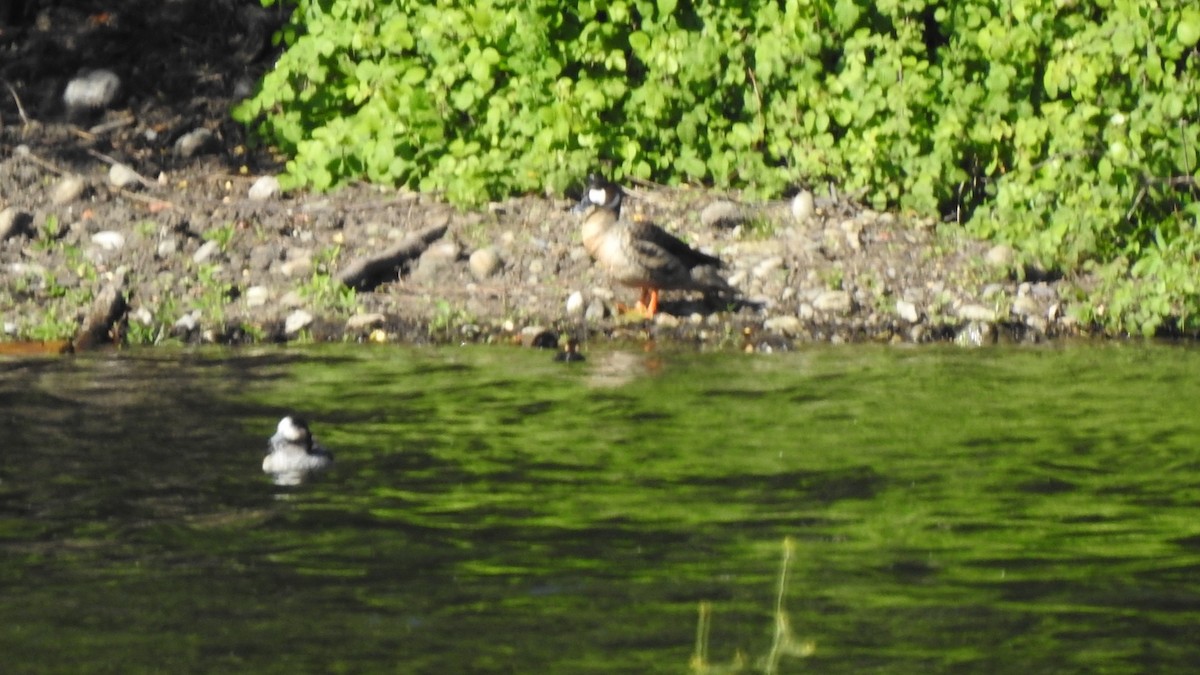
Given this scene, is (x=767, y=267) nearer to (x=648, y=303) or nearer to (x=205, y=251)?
(x=648, y=303)

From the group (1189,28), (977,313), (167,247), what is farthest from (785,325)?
(167,247)

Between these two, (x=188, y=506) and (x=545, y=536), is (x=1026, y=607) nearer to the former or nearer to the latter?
(x=545, y=536)

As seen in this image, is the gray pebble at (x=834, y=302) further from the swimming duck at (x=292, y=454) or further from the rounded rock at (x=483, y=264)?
the swimming duck at (x=292, y=454)

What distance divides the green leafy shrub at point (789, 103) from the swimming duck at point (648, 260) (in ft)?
4.64

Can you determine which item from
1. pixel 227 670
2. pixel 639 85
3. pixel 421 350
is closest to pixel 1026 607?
pixel 227 670

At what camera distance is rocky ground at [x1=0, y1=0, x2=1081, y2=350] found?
1066 centimetres

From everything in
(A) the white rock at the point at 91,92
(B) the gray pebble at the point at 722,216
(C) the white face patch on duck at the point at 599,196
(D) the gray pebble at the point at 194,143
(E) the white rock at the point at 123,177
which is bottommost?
(B) the gray pebble at the point at 722,216

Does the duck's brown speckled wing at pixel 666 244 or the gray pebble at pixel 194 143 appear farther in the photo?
the gray pebble at pixel 194 143

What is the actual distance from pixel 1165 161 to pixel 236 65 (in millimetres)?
6556

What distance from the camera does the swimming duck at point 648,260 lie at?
10609mm

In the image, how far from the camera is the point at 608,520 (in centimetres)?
608

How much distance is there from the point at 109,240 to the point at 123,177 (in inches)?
41.3

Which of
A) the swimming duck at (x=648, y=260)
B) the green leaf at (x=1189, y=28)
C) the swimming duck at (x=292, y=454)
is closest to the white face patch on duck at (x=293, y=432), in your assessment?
the swimming duck at (x=292, y=454)

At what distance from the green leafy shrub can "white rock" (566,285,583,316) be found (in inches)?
55.3
